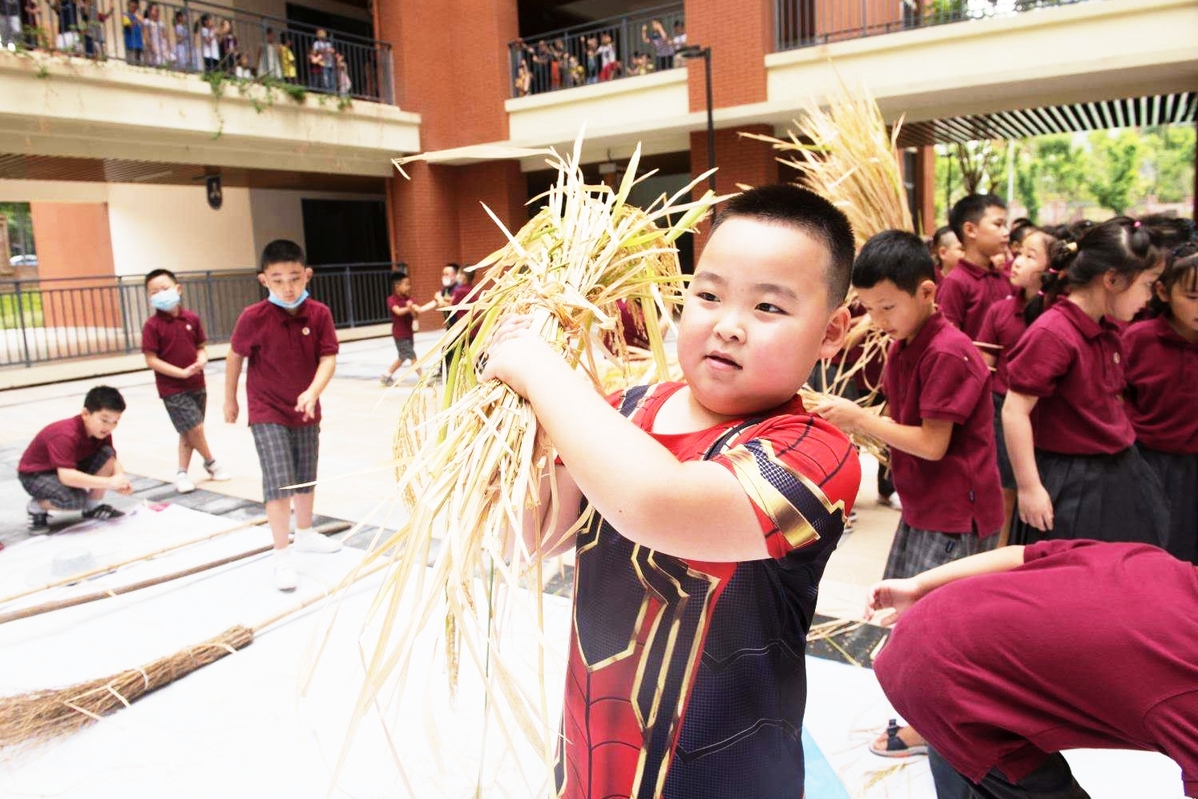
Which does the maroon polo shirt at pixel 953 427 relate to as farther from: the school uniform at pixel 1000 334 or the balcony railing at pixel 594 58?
the balcony railing at pixel 594 58

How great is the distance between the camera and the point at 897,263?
2580 mm

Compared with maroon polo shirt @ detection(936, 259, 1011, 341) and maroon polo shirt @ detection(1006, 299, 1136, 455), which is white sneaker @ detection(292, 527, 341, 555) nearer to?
maroon polo shirt @ detection(1006, 299, 1136, 455)

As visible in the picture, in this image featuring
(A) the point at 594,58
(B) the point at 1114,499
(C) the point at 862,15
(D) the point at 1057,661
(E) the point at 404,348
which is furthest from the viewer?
(A) the point at 594,58

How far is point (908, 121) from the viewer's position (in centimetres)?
1391

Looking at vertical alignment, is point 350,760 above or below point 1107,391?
below

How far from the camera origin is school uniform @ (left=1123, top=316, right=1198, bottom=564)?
315cm

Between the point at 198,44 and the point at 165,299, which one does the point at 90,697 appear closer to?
the point at 165,299

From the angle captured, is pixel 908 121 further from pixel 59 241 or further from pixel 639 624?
pixel 59 241

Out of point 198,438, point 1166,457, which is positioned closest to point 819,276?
point 1166,457

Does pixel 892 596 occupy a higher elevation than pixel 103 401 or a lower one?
lower

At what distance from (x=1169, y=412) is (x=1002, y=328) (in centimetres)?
99

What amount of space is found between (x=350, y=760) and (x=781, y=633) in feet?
6.36

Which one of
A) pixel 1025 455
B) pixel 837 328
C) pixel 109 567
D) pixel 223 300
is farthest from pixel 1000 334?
pixel 223 300

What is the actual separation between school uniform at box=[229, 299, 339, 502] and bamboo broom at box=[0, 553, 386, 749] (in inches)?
37.7
